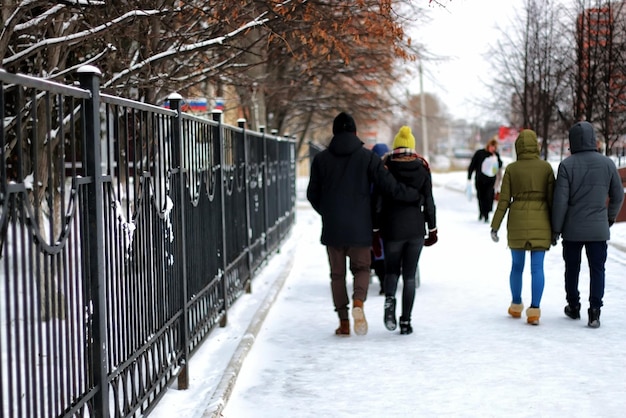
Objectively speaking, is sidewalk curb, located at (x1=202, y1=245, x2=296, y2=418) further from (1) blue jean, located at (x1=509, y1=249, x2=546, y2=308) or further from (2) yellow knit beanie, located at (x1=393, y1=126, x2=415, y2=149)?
(1) blue jean, located at (x1=509, y1=249, x2=546, y2=308)

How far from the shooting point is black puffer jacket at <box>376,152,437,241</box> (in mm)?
7785

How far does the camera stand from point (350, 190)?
7.66 meters

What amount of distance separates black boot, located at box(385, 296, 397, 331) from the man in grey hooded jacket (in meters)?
→ 1.51

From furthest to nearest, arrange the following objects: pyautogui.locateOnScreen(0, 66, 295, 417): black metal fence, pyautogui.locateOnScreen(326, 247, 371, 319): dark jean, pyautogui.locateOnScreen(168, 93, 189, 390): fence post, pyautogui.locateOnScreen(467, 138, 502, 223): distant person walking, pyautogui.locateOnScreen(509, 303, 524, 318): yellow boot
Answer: pyautogui.locateOnScreen(467, 138, 502, 223): distant person walking, pyautogui.locateOnScreen(509, 303, 524, 318): yellow boot, pyautogui.locateOnScreen(326, 247, 371, 319): dark jean, pyautogui.locateOnScreen(168, 93, 189, 390): fence post, pyautogui.locateOnScreen(0, 66, 295, 417): black metal fence

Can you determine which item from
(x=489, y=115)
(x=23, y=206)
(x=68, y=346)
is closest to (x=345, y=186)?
(x=68, y=346)

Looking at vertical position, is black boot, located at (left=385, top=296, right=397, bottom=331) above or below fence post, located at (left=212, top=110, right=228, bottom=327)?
below

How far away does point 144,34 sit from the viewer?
9.47 metres

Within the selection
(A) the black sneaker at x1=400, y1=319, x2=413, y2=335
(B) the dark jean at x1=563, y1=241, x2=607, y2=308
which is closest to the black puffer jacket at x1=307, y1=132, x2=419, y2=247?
(A) the black sneaker at x1=400, y1=319, x2=413, y2=335

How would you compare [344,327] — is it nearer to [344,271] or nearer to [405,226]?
[344,271]

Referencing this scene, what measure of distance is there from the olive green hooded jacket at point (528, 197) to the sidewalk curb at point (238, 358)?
2.29m

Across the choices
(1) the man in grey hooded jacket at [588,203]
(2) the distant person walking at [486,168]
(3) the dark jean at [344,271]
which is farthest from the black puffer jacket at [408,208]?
(2) the distant person walking at [486,168]

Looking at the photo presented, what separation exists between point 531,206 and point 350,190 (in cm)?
161

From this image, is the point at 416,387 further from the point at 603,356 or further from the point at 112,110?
the point at 112,110

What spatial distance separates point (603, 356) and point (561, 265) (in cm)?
600
